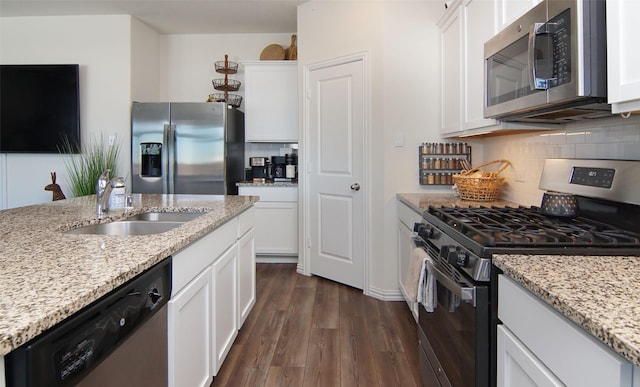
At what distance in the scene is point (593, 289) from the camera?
0.81 meters

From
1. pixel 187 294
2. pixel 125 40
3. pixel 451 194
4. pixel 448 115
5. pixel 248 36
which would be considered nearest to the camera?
pixel 187 294

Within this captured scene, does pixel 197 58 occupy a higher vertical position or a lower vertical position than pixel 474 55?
higher

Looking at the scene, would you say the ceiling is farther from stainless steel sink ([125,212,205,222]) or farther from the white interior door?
stainless steel sink ([125,212,205,222])

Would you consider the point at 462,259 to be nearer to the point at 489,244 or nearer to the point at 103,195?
the point at 489,244

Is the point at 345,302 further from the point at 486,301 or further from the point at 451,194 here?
the point at 486,301

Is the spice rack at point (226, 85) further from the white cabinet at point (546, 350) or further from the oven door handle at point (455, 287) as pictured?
the white cabinet at point (546, 350)

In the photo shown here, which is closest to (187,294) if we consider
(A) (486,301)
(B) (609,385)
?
(A) (486,301)

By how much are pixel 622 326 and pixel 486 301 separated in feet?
1.74

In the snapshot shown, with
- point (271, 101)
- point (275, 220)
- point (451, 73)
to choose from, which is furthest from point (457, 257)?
point (271, 101)

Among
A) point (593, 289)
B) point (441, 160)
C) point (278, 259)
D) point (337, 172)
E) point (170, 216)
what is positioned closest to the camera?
point (593, 289)

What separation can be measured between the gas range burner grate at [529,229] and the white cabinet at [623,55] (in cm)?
39

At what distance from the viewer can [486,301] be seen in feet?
3.82

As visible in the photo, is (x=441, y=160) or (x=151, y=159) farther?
(x=151, y=159)

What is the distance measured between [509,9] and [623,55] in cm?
82
